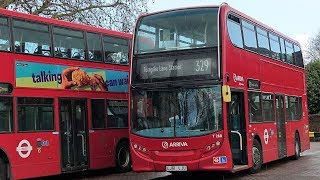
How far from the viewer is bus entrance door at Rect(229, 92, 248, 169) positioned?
511 inches

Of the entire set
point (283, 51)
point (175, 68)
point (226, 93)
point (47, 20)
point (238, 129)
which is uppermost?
point (47, 20)

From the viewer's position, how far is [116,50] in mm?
16359

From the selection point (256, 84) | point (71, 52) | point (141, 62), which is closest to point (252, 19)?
point (256, 84)

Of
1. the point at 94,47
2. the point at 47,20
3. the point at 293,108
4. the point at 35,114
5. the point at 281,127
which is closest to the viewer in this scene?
the point at 35,114

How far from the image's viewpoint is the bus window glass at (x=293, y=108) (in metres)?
17.7

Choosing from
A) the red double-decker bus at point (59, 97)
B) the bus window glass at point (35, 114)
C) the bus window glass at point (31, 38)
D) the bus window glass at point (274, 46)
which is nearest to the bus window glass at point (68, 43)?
the red double-decker bus at point (59, 97)

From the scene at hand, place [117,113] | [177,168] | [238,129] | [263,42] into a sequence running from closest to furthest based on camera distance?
[177,168]
[238,129]
[263,42]
[117,113]

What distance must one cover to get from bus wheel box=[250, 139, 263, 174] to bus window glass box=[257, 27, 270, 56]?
272 centimetres

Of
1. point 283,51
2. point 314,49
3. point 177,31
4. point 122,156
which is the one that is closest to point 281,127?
point 283,51

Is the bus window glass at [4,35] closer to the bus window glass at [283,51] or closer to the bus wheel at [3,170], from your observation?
the bus wheel at [3,170]

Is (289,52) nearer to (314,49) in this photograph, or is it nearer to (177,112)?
(177,112)

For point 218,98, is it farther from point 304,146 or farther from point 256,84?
point 304,146

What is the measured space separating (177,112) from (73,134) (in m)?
3.69

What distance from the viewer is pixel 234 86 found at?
12594mm
